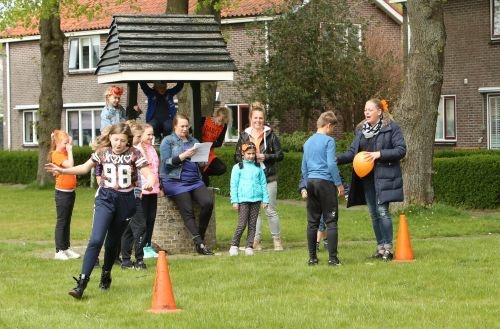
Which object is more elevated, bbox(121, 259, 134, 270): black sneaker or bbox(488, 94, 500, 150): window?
bbox(488, 94, 500, 150): window

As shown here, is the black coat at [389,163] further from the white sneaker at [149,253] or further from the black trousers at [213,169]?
the white sneaker at [149,253]

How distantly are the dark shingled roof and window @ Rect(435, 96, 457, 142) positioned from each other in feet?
68.2

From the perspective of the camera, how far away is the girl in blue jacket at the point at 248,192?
49.4 feet

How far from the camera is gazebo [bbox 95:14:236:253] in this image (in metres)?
15.2

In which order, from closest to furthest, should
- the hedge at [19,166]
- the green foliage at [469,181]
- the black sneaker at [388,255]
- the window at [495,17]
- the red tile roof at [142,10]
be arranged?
the black sneaker at [388,255]
the green foliage at [469,181]
the window at [495,17]
the hedge at [19,166]
the red tile roof at [142,10]

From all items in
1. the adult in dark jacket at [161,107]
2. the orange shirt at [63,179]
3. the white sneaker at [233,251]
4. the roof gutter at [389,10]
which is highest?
the roof gutter at [389,10]

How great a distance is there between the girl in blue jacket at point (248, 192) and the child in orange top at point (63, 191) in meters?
2.10

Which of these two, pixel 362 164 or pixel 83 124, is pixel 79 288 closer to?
pixel 362 164

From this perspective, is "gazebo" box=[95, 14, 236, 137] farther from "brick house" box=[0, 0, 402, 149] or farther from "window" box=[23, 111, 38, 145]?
"window" box=[23, 111, 38, 145]

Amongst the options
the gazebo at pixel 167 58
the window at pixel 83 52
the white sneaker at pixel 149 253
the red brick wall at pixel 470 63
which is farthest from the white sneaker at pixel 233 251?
the window at pixel 83 52

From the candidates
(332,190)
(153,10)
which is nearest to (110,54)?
(332,190)

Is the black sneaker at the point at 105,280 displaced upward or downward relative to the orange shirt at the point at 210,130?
downward

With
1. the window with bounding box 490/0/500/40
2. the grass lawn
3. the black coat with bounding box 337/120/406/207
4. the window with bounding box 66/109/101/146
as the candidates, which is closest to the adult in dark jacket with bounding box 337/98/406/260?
the black coat with bounding box 337/120/406/207

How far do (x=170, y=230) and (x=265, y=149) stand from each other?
1.67 meters
